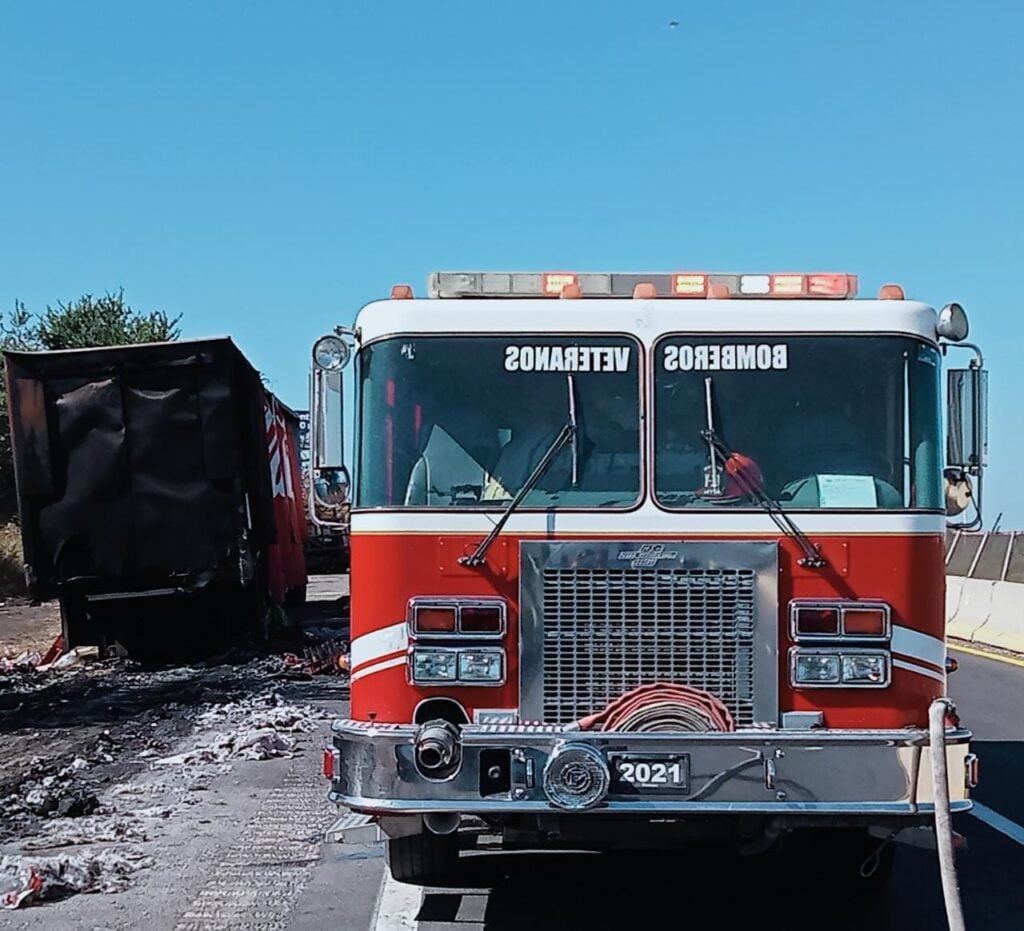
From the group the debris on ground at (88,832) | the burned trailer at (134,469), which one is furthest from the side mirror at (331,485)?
the burned trailer at (134,469)

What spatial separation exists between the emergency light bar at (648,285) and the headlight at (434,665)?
1616 millimetres

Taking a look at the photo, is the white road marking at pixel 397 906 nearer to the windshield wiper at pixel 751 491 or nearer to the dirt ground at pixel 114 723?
the dirt ground at pixel 114 723

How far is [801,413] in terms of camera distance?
6.06m

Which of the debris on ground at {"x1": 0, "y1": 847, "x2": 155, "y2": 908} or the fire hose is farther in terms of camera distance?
the debris on ground at {"x1": 0, "y1": 847, "x2": 155, "y2": 908}

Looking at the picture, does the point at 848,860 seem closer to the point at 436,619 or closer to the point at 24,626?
the point at 436,619

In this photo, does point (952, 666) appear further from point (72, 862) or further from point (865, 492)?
point (72, 862)

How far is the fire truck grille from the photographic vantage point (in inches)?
228

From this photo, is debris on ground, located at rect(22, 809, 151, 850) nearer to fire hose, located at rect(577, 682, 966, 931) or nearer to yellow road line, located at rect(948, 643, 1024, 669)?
fire hose, located at rect(577, 682, 966, 931)

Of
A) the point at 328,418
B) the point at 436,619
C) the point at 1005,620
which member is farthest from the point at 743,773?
the point at 1005,620

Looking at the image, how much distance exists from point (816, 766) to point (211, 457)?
32.5ft

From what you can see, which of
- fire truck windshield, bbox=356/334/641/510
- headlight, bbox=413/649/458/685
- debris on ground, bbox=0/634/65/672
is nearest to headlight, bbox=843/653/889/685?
fire truck windshield, bbox=356/334/641/510

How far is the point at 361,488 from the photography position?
20.1 feet

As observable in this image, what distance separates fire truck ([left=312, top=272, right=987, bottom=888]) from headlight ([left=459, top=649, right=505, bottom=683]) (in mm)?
10

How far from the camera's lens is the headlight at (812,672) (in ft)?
19.0
